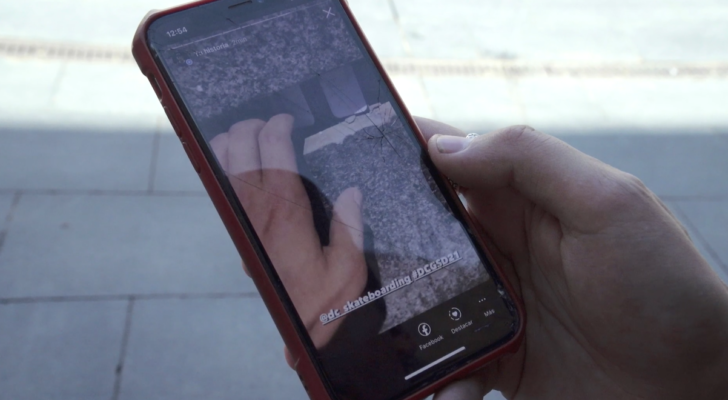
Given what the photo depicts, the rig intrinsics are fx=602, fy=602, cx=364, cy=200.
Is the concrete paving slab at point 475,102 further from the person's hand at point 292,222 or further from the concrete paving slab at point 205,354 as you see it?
the person's hand at point 292,222

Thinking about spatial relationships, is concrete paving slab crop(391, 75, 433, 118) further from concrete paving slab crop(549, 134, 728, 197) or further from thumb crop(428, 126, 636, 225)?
thumb crop(428, 126, 636, 225)

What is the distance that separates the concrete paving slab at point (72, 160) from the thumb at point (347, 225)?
1.96 m

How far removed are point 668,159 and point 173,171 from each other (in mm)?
3150

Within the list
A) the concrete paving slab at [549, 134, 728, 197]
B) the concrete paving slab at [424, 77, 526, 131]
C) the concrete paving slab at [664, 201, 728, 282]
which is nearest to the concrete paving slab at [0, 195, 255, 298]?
the concrete paving slab at [424, 77, 526, 131]

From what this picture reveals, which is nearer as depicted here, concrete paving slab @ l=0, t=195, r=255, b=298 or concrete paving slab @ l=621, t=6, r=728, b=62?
concrete paving slab @ l=0, t=195, r=255, b=298

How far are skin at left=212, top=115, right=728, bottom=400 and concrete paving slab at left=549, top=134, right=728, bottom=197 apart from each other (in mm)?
2387

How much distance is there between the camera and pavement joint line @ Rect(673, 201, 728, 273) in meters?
3.42

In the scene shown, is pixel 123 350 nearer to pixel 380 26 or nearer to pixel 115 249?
pixel 115 249

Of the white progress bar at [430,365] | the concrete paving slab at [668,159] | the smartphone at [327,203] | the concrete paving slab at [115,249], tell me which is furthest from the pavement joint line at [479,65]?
the white progress bar at [430,365]

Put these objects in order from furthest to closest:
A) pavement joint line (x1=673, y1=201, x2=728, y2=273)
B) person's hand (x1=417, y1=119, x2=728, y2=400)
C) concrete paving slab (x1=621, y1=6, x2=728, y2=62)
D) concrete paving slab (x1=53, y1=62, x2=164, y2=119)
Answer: concrete paving slab (x1=621, y1=6, x2=728, y2=62) < concrete paving slab (x1=53, y1=62, x2=164, y2=119) < pavement joint line (x1=673, y1=201, x2=728, y2=273) < person's hand (x1=417, y1=119, x2=728, y2=400)

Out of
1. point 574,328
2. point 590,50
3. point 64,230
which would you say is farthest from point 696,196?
point 64,230

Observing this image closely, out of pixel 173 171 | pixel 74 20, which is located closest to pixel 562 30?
pixel 173 171

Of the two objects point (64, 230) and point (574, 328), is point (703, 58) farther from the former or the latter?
point (64, 230)

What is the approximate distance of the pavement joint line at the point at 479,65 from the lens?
3.90 metres
